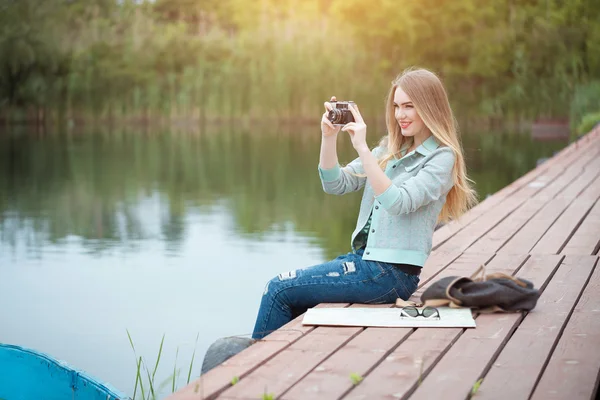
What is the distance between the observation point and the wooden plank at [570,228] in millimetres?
4520

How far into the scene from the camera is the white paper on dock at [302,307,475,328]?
115 inches

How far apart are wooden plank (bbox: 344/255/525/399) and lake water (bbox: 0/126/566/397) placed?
1392 millimetres

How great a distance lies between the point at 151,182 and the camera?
11695 mm

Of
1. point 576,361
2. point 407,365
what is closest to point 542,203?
point 576,361

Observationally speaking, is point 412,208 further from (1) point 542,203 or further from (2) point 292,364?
(1) point 542,203

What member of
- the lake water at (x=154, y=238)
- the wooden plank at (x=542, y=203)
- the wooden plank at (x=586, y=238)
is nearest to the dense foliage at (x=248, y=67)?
the lake water at (x=154, y=238)

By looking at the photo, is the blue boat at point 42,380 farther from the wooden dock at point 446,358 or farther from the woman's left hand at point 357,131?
the woman's left hand at point 357,131

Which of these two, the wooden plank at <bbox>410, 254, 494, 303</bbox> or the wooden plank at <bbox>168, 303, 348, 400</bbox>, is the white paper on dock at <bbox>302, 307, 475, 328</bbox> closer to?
the wooden plank at <bbox>168, 303, 348, 400</bbox>

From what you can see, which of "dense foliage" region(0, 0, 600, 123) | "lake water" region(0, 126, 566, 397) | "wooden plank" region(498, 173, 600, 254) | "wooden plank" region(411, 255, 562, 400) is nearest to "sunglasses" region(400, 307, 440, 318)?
"wooden plank" region(411, 255, 562, 400)

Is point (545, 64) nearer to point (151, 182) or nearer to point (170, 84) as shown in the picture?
point (170, 84)

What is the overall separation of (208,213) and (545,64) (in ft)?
59.8

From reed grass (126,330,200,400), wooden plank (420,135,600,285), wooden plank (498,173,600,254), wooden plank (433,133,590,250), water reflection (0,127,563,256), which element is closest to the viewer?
reed grass (126,330,200,400)

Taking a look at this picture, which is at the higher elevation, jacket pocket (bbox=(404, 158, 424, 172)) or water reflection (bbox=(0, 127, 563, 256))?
jacket pocket (bbox=(404, 158, 424, 172))

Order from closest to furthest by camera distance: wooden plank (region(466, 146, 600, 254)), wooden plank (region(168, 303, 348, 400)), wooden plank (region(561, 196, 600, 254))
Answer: wooden plank (region(168, 303, 348, 400))
wooden plank (region(561, 196, 600, 254))
wooden plank (region(466, 146, 600, 254))
